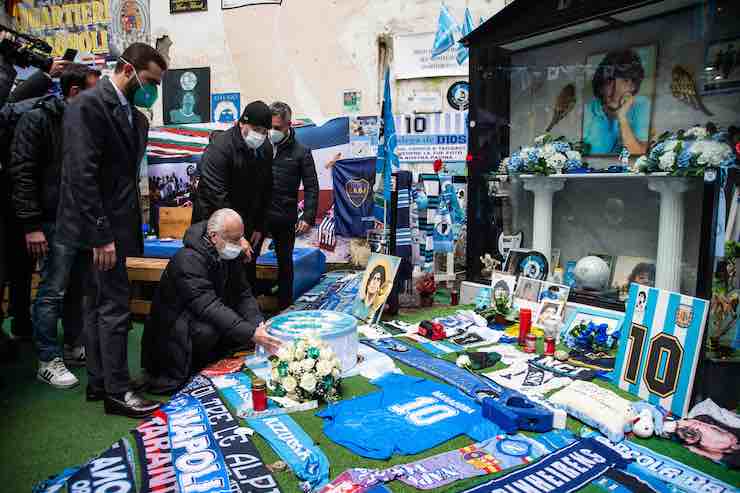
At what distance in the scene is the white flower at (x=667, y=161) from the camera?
4.02m

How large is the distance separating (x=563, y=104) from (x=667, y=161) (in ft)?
4.92

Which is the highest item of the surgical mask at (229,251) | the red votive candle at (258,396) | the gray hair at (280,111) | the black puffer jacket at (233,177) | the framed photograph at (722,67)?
the framed photograph at (722,67)

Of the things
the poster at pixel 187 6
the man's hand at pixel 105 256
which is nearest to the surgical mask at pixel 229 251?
the man's hand at pixel 105 256

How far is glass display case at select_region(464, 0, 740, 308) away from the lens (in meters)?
3.90

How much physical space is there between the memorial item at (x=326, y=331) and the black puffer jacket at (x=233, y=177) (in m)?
0.98

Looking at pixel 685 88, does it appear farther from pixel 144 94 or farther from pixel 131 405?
pixel 131 405

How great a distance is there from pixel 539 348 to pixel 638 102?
260cm

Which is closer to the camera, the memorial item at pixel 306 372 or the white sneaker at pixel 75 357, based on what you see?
the memorial item at pixel 306 372

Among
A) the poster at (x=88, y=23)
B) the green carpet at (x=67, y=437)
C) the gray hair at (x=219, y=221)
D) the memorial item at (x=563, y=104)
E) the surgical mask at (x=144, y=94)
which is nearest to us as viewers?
the green carpet at (x=67, y=437)

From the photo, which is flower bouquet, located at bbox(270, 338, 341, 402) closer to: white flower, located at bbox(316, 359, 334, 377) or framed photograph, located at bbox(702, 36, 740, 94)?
white flower, located at bbox(316, 359, 334, 377)

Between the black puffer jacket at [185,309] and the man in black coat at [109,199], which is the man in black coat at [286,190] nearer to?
the black puffer jacket at [185,309]

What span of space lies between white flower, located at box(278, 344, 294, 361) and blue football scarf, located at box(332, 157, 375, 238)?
4.20 metres

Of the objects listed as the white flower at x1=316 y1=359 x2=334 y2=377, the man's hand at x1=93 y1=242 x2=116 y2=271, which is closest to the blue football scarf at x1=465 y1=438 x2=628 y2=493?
the white flower at x1=316 y1=359 x2=334 y2=377

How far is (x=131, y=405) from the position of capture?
9.17 feet
